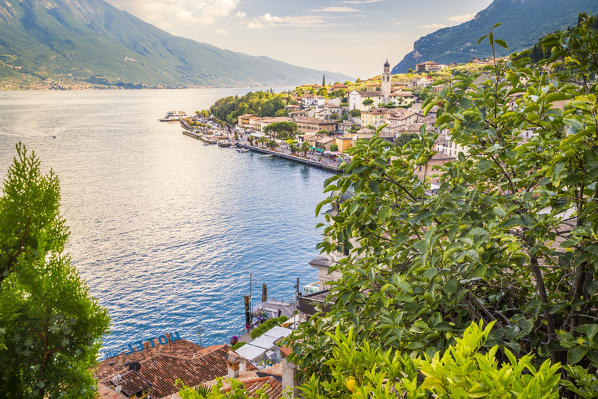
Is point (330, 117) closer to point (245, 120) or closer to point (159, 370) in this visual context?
point (245, 120)

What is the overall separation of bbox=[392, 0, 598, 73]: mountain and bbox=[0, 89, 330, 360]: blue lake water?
4394 inches

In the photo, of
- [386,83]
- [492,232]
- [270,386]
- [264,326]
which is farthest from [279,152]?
[492,232]

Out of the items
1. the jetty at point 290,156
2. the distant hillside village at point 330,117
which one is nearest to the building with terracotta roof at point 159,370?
the distant hillside village at point 330,117

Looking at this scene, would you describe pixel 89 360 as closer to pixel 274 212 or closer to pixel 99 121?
pixel 274 212

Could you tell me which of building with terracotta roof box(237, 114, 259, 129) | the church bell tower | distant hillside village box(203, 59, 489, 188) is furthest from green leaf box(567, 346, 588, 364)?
the church bell tower

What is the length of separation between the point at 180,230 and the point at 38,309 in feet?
94.8

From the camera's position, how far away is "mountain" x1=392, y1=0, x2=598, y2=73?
138500mm

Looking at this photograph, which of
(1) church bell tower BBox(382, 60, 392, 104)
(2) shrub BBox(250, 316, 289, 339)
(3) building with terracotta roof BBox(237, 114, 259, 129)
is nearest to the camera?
(2) shrub BBox(250, 316, 289, 339)

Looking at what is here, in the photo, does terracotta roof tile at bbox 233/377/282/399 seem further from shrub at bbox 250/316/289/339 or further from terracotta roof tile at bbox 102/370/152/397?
terracotta roof tile at bbox 102/370/152/397

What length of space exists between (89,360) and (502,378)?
5315mm

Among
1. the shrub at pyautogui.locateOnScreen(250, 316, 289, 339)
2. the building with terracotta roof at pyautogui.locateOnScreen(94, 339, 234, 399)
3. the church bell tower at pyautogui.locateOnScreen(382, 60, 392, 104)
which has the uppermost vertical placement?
the church bell tower at pyautogui.locateOnScreen(382, 60, 392, 104)

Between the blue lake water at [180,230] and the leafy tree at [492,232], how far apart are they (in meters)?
18.5

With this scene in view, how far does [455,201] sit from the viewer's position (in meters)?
2.74

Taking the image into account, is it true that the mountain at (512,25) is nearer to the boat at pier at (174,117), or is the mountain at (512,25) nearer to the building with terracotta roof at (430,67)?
the building with terracotta roof at (430,67)
